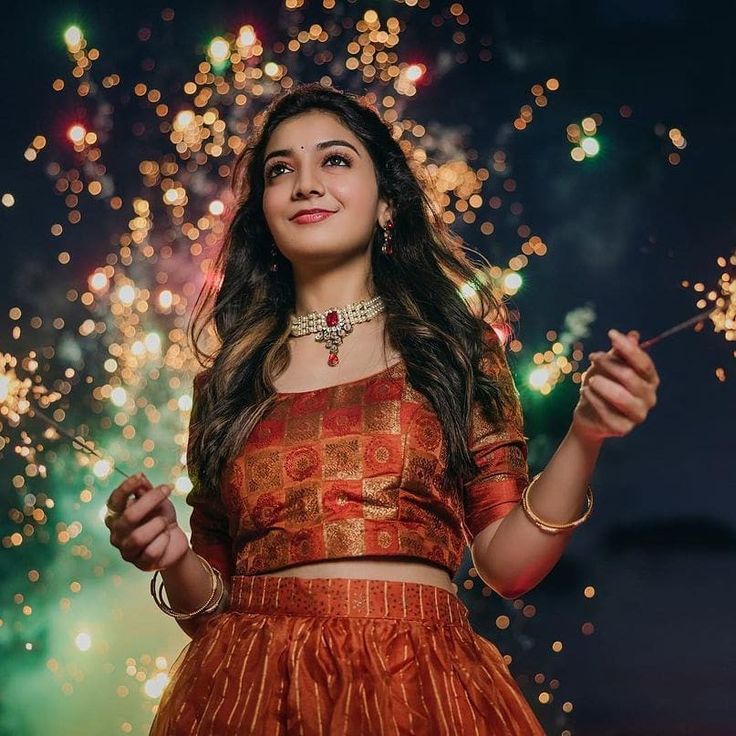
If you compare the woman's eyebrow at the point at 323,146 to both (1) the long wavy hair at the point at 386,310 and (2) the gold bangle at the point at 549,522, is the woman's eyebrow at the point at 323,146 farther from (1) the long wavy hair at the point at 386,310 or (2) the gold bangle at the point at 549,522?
(2) the gold bangle at the point at 549,522

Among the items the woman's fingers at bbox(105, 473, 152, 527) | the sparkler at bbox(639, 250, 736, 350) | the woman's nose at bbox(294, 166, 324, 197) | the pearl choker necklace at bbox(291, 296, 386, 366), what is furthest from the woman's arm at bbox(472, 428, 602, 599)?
the sparkler at bbox(639, 250, 736, 350)

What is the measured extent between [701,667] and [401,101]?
6.39 ft

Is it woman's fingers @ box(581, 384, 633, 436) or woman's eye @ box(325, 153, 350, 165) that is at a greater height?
woman's eye @ box(325, 153, 350, 165)

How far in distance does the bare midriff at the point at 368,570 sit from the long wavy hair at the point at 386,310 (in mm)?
172

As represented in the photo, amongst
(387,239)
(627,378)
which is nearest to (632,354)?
(627,378)

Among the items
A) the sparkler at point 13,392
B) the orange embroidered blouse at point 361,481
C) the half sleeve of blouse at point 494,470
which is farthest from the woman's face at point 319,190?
the sparkler at point 13,392

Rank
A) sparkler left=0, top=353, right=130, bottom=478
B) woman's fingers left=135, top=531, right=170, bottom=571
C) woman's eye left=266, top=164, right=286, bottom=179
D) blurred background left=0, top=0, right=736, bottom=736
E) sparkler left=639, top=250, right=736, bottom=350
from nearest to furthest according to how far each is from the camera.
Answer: woman's fingers left=135, top=531, right=170, bottom=571, woman's eye left=266, top=164, right=286, bottom=179, sparkler left=639, top=250, right=736, bottom=350, blurred background left=0, top=0, right=736, bottom=736, sparkler left=0, top=353, right=130, bottom=478

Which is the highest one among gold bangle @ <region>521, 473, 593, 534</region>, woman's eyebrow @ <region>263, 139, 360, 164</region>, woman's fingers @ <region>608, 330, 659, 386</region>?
woman's eyebrow @ <region>263, 139, 360, 164</region>

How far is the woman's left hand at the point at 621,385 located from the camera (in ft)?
4.61

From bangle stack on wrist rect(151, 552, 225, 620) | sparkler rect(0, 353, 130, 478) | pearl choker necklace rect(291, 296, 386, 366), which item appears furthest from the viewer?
sparkler rect(0, 353, 130, 478)

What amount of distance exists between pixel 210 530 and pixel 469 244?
60.4 inches

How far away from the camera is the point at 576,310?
3109mm

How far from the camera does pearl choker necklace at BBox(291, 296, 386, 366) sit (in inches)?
80.4

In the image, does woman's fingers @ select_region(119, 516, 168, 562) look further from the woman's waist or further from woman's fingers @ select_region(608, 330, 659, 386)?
woman's fingers @ select_region(608, 330, 659, 386)
